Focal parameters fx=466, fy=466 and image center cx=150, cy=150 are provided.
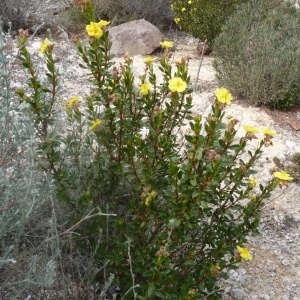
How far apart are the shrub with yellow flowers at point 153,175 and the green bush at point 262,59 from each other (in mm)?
2762

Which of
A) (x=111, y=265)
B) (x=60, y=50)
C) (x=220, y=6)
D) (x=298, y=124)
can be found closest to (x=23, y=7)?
(x=60, y=50)

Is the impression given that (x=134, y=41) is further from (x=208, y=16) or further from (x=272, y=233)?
(x=272, y=233)

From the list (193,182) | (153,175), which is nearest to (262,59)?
(153,175)

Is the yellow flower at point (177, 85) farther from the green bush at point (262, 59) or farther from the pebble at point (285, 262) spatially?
the green bush at point (262, 59)

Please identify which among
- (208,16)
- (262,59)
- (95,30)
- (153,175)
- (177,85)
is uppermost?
(95,30)

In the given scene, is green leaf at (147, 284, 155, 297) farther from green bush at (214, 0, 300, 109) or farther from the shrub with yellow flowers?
green bush at (214, 0, 300, 109)

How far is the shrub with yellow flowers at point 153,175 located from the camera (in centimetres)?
175

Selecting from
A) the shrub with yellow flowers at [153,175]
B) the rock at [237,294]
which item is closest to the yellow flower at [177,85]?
the shrub with yellow flowers at [153,175]

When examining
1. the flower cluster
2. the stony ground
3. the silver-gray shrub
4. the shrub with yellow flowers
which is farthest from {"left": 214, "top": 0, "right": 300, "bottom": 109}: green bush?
the flower cluster

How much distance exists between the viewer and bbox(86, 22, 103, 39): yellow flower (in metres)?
1.75

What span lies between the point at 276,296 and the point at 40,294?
137cm

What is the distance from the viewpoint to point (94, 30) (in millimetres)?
1761

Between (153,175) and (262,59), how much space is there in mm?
3240

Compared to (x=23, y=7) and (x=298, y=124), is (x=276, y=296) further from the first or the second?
(x=23, y=7)
